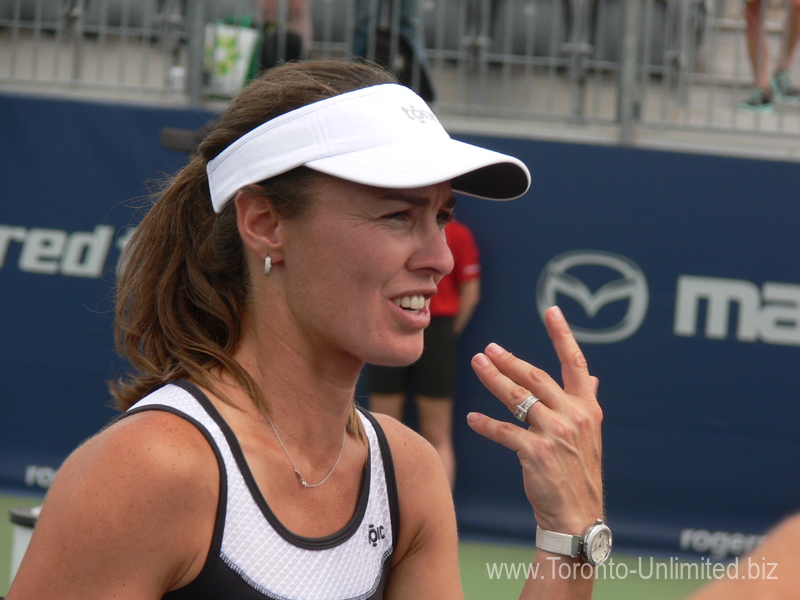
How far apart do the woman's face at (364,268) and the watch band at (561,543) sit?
36 cm

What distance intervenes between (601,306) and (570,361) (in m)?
3.93

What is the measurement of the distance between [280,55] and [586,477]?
15.2 feet

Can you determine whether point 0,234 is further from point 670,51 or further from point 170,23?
point 670,51

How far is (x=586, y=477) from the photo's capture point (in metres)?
1.58

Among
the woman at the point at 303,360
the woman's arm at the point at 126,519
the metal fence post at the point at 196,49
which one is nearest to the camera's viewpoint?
the woman's arm at the point at 126,519

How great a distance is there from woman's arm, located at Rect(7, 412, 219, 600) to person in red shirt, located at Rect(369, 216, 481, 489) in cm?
395

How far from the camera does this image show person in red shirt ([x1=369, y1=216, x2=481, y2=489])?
534cm

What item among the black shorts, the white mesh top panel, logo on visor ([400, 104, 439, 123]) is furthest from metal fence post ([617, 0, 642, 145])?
the white mesh top panel

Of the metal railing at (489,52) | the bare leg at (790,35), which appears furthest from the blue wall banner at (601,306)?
the bare leg at (790,35)

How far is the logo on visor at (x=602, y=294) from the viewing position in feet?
17.9

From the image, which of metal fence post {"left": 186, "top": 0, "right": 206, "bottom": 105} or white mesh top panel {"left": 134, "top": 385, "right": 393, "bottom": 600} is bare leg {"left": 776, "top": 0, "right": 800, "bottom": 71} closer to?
metal fence post {"left": 186, "top": 0, "right": 206, "bottom": 105}

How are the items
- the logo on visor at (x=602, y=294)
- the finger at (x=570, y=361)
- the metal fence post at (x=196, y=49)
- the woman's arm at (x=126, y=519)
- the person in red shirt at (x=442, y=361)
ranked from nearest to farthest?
the woman's arm at (x=126, y=519) → the finger at (x=570, y=361) → the person in red shirt at (x=442, y=361) → the logo on visor at (x=602, y=294) → the metal fence post at (x=196, y=49)

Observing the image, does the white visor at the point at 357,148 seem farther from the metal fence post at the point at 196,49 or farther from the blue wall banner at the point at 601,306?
the metal fence post at the point at 196,49

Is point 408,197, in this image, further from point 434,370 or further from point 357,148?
point 434,370
